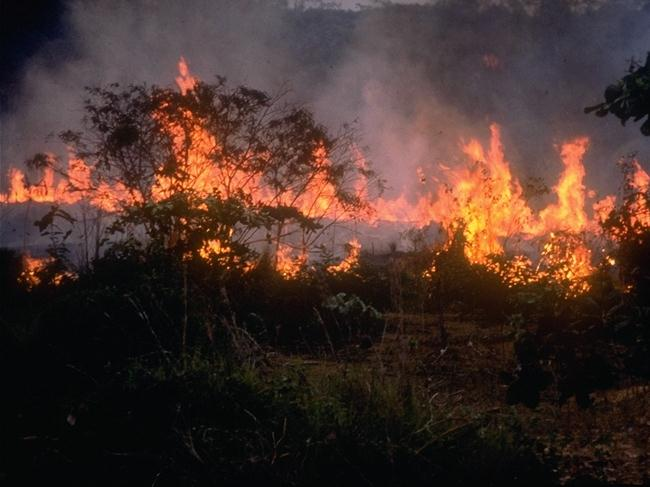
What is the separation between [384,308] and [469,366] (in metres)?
4.98

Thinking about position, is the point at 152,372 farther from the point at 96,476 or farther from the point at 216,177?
the point at 216,177

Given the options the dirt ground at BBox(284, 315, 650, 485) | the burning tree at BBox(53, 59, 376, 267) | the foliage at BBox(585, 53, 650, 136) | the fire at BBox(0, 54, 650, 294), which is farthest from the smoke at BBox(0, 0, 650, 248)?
the foliage at BBox(585, 53, 650, 136)

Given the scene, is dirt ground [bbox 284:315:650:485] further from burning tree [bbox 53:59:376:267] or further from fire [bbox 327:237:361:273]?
fire [bbox 327:237:361:273]

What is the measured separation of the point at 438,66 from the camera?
2752cm

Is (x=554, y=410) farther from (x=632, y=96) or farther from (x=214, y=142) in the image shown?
(x=214, y=142)

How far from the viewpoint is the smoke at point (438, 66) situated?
2491cm

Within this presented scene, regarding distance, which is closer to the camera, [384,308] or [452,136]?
[384,308]

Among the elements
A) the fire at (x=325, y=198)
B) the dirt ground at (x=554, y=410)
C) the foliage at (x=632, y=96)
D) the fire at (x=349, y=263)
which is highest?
the fire at (x=325, y=198)

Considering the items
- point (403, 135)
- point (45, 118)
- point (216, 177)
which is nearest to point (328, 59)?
point (403, 135)

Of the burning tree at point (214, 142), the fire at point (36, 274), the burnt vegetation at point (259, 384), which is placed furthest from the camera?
the burning tree at point (214, 142)

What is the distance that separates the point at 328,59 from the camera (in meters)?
27.6

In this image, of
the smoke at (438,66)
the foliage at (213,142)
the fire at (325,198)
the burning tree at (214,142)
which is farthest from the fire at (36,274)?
the smoke at (438,66)

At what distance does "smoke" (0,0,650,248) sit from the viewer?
24.9 meters

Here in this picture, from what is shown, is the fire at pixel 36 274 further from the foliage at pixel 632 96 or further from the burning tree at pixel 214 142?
the foliage at pixel 632 96
